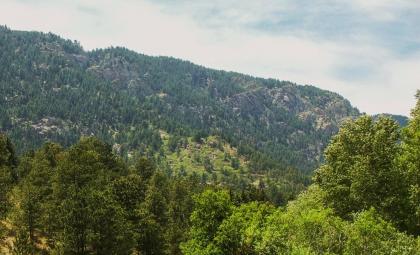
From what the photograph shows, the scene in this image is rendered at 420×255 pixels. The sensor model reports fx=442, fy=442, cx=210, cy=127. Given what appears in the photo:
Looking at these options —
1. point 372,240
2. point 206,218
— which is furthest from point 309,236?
point 206,218

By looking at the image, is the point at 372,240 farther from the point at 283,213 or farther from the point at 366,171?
the point at 283,213

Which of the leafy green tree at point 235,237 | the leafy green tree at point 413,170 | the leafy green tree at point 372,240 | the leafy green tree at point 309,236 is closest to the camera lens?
the leafy green tree at point 372,240

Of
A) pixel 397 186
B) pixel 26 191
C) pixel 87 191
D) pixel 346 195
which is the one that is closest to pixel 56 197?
pixel 26 191

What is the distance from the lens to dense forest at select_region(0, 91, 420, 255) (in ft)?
138

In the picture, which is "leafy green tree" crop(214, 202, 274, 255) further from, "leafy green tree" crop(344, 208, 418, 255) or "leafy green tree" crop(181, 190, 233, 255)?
"leafy green tree" crop(344, 208, 418, 255)

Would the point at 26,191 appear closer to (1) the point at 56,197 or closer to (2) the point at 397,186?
(1) the point at 56,197

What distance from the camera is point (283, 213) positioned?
5691 centimetres

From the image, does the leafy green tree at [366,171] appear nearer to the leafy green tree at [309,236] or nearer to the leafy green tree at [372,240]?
the leafy green tree at [309,236]

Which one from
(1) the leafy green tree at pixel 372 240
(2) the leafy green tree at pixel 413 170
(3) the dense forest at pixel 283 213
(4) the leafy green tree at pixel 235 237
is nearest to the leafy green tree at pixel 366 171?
(3) the dense forest at pixel 283 213

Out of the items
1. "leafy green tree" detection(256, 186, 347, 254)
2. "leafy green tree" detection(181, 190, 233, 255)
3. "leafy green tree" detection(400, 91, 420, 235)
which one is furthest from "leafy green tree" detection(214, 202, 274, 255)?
"leafy green tree" detection(400, 91, 420, 235)

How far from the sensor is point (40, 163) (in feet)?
316

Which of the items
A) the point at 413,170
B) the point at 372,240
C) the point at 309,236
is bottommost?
the point at 309,236

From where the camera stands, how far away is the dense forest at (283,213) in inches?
1654

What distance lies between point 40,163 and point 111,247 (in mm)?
37937
